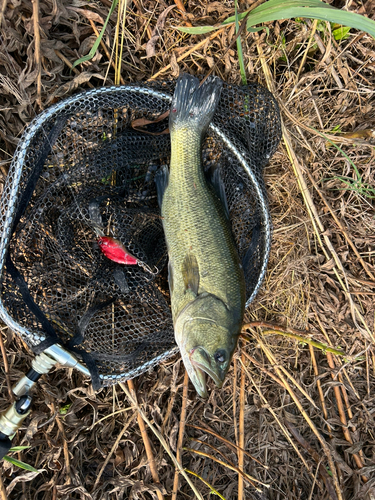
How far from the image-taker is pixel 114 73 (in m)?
2.86

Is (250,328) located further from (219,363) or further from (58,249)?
(58,249)

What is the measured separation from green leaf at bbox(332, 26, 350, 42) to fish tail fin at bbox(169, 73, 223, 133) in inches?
56.0

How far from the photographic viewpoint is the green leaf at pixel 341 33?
9.86ft

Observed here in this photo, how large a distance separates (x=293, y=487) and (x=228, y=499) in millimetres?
644

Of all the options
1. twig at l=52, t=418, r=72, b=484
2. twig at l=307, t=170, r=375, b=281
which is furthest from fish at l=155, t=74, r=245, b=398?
twig at l=52, t=418, r=72, b=484

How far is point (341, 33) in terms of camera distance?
302 centimetres

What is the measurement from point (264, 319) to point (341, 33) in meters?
2.58

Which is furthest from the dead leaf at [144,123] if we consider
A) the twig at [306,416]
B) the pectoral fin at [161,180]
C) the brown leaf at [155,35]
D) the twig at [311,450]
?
the twig at [311,450]

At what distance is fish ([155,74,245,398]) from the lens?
226 centimetres

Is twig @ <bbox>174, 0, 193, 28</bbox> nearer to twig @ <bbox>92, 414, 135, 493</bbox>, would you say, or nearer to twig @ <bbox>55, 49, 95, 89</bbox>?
twig @ <bbox>55, 49, 95, 89</bbox>

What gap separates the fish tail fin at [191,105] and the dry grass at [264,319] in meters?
0.47

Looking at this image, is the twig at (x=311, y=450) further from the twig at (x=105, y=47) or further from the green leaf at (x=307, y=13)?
the twig at (x=105, y=47)

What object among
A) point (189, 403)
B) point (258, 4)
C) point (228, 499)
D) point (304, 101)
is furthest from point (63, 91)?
point (228, 499)

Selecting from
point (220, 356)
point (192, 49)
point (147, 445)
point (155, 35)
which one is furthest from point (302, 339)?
point (155, 35)
